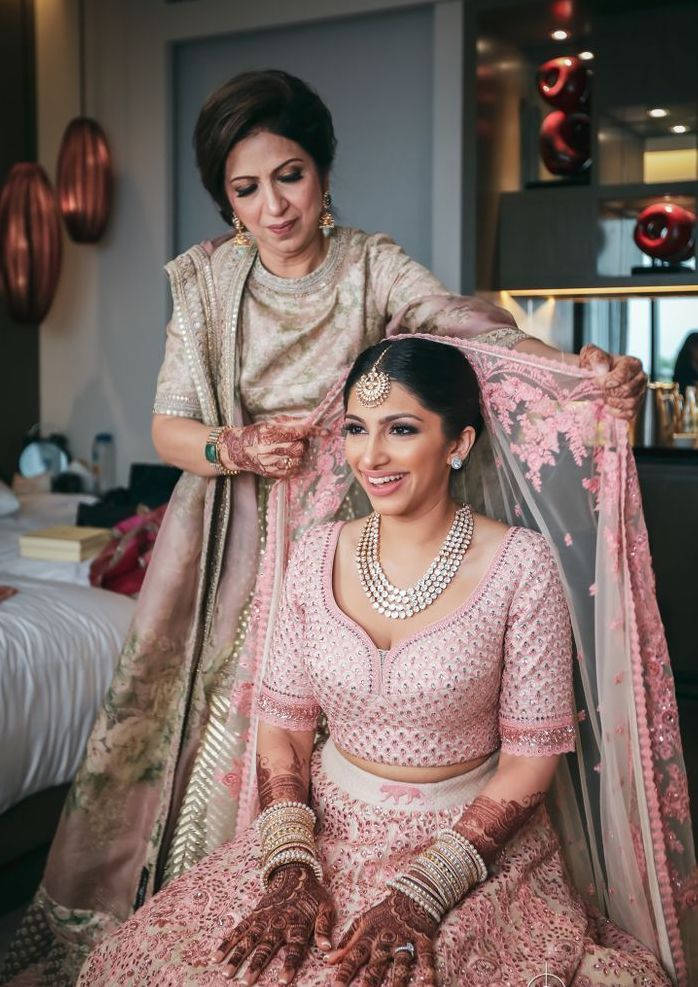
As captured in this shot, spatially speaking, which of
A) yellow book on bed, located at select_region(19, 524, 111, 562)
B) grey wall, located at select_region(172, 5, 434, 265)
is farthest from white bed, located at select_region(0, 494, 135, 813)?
grey wall, located at select_region(172, 5, 434, 265)

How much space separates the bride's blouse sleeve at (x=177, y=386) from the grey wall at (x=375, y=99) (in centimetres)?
248

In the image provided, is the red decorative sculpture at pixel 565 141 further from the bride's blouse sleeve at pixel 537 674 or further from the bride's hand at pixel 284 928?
the bride's hand at pixel 284 928

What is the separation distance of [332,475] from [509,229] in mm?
2493

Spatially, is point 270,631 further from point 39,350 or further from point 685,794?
point 39,350

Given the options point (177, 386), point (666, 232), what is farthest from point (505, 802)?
point (666, 232)

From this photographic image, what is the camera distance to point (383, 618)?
1.50 meters

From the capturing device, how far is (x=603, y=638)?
1.50 metres

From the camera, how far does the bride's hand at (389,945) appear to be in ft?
3.99

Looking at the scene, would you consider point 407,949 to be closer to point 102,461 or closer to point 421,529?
point 421,529

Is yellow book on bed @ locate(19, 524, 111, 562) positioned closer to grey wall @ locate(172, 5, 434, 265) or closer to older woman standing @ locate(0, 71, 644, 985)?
older woman standing @ locate(0, 71, 644, 985)

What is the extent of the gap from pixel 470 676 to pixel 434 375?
15.5 inches

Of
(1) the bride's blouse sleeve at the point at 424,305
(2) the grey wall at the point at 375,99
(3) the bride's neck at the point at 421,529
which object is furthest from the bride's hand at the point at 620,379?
(2) the grey wall at the point at 375,99

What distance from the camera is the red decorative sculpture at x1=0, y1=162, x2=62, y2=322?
14.6ft

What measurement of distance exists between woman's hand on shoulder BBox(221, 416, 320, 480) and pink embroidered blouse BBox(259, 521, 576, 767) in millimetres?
321
